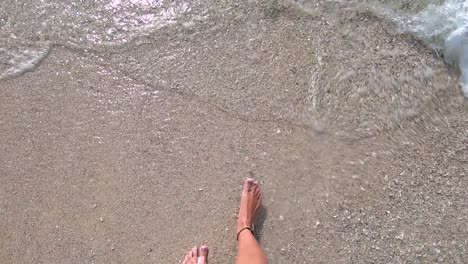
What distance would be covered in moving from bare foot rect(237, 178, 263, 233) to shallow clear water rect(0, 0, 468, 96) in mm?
958

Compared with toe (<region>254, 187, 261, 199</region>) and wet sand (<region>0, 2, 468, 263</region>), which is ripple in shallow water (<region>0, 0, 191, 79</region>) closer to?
wet sand (<region>0, 2, 468, 263</region>)

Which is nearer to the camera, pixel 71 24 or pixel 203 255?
pixel 203 255

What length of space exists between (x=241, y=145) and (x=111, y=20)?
104 centimetres

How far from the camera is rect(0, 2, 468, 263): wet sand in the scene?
2.65 metres

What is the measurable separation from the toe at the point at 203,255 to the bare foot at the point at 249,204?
7.5 inches

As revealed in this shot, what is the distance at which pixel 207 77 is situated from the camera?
295 centimetres

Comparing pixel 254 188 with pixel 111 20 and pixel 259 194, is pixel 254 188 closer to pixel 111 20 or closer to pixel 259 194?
pixel 259 194

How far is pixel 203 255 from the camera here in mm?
2748

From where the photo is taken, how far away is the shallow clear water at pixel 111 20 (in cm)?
287

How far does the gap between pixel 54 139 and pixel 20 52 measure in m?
0.59

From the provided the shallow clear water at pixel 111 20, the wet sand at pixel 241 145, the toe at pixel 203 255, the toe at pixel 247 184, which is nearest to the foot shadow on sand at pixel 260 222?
the wet sand at pixel 241 145

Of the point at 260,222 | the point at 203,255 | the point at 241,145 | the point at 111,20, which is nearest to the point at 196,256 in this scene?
the point at 203,255

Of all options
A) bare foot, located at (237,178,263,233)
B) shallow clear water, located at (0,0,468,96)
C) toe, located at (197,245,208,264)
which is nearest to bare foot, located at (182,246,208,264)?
Result: toe, located at (197,245,208,264)

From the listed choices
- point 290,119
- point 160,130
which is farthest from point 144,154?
point 290,119
